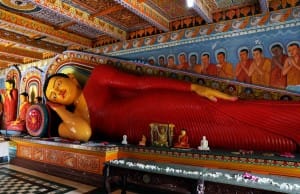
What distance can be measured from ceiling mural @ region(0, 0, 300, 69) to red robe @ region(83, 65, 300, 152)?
902mm

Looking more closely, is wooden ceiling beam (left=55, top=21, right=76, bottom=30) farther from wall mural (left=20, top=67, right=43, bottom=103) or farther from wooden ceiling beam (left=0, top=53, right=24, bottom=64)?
wooden ceiling beam (left=0, top=53, right=24, bottom=64)

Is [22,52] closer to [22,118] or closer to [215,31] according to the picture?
[22,118]

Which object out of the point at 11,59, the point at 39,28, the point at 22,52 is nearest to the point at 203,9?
the point at 39,28

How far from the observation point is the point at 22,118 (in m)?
6.47

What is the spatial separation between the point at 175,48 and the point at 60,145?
270cm

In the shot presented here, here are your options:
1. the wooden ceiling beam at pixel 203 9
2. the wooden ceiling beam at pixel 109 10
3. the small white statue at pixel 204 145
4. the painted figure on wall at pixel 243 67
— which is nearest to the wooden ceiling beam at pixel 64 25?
the wooden ceiling beam at pixel 109 10

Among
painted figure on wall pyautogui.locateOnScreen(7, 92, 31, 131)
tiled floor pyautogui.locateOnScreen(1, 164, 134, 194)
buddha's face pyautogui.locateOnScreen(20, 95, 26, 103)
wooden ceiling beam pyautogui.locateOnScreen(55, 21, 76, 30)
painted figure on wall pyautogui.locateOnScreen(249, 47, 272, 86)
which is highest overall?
wooden ceiling beam pyautogui.locateOnScreen(55, 21, 76, 30)

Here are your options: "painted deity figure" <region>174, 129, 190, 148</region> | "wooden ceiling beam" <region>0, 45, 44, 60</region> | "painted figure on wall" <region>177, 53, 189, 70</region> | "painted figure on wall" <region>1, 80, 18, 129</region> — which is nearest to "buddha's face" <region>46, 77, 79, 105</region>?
"wooden ceiling beam" <region>0, 45, 44, 60</region>

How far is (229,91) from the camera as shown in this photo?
385 cm

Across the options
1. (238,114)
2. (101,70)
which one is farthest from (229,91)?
A: (101,70)

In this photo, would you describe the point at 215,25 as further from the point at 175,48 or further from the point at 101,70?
the point at 101,70

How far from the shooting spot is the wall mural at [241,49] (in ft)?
11.3

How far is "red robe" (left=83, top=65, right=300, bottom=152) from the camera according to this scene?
3.21 m

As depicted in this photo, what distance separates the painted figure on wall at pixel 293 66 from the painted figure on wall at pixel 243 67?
1.58 feet
